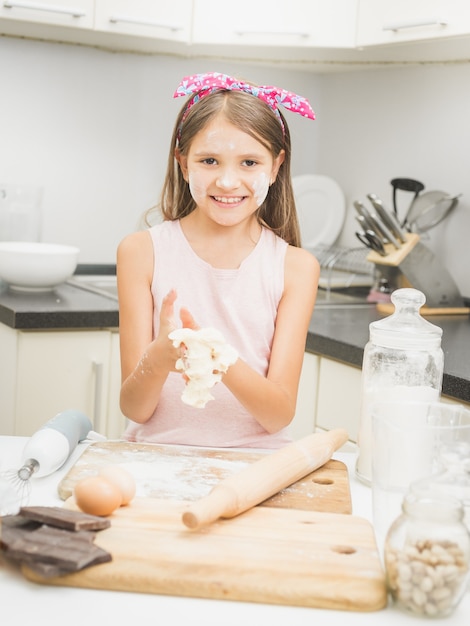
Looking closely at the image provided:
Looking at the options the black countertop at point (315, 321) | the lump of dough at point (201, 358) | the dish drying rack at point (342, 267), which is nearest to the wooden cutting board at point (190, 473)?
the lump of dough at point (201, 358)

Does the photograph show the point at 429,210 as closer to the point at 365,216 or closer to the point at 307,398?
the point at 365,216

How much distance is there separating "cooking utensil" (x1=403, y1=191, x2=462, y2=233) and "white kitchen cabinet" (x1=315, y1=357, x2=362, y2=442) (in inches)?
28.2

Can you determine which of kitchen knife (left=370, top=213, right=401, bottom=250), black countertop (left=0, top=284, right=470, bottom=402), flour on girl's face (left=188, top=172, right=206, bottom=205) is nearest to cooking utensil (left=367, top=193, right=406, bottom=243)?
kitchen knife (left=370, top=213, right=401, bottom=250)

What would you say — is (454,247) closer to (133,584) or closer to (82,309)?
(82,309)

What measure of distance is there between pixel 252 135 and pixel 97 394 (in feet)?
3.38

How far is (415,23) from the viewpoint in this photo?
2.21m

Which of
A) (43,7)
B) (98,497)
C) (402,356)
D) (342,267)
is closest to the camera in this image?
(98,497)

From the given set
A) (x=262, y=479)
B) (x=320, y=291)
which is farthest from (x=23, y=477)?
(x=320, y=291)

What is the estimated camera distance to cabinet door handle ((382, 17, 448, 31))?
216 centimetres

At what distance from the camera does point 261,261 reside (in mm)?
1593

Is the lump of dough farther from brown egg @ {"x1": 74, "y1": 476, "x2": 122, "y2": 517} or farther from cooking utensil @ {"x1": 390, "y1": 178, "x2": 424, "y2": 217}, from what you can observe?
cooking utensil @ {"x1": 390, "y1": 178, "x2": 424, "y2": 217}

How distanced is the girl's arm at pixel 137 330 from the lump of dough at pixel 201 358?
0.54 feet

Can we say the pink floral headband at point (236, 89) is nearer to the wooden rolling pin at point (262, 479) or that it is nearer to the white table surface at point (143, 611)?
the wooden rolling pin at point (262, 479)

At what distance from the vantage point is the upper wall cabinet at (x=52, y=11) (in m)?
2.31
